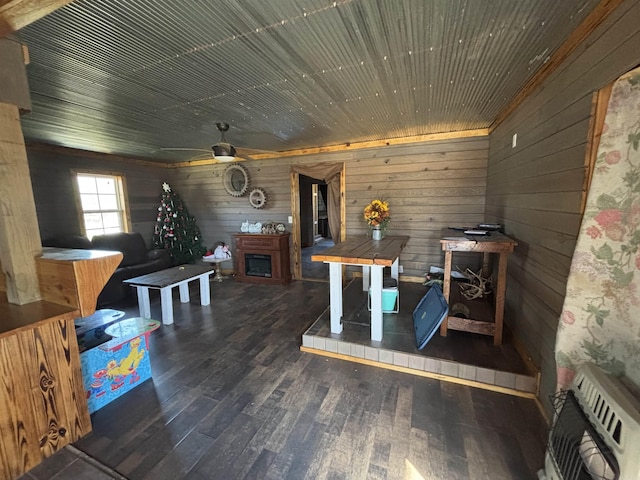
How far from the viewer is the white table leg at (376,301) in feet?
7.89

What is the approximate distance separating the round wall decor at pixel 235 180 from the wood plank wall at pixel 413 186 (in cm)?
12

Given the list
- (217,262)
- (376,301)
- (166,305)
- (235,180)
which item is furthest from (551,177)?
(217,262)

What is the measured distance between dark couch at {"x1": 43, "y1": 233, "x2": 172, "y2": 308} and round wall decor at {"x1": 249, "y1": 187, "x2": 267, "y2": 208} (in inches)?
75.6

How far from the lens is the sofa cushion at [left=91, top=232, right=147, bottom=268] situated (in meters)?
4.36

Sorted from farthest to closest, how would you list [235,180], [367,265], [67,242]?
1. [235,180]
2. [67,242]
3. [367,265]

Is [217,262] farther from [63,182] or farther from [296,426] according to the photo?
[296,426]

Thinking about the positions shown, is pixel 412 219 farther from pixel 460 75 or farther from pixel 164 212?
pixel 164 212

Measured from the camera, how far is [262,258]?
4.90 meters

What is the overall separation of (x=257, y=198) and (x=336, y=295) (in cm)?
309

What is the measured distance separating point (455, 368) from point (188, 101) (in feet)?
10.9

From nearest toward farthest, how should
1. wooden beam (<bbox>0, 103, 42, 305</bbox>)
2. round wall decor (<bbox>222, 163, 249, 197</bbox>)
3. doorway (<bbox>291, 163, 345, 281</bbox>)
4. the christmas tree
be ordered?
wooden beam (<bbox>0, 103, 42, 305</bbox>) < doorway (<bbox>291, 163, 345, 281</bbox>) < round wall decor (<bbox>222, 163, 249, 197</bbox>) < the christmas tree

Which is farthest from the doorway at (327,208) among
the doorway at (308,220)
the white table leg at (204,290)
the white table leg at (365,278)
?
the white table leg at (204,290)

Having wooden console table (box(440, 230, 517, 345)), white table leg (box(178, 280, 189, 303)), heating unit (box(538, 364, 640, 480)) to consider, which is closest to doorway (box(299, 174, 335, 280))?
white table leg (box(178, 280, 189, 303))

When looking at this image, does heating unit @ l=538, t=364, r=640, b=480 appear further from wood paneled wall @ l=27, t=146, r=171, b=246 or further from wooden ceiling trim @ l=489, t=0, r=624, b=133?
wood paneled wall @ l=27, t=146, r=171, b=246
